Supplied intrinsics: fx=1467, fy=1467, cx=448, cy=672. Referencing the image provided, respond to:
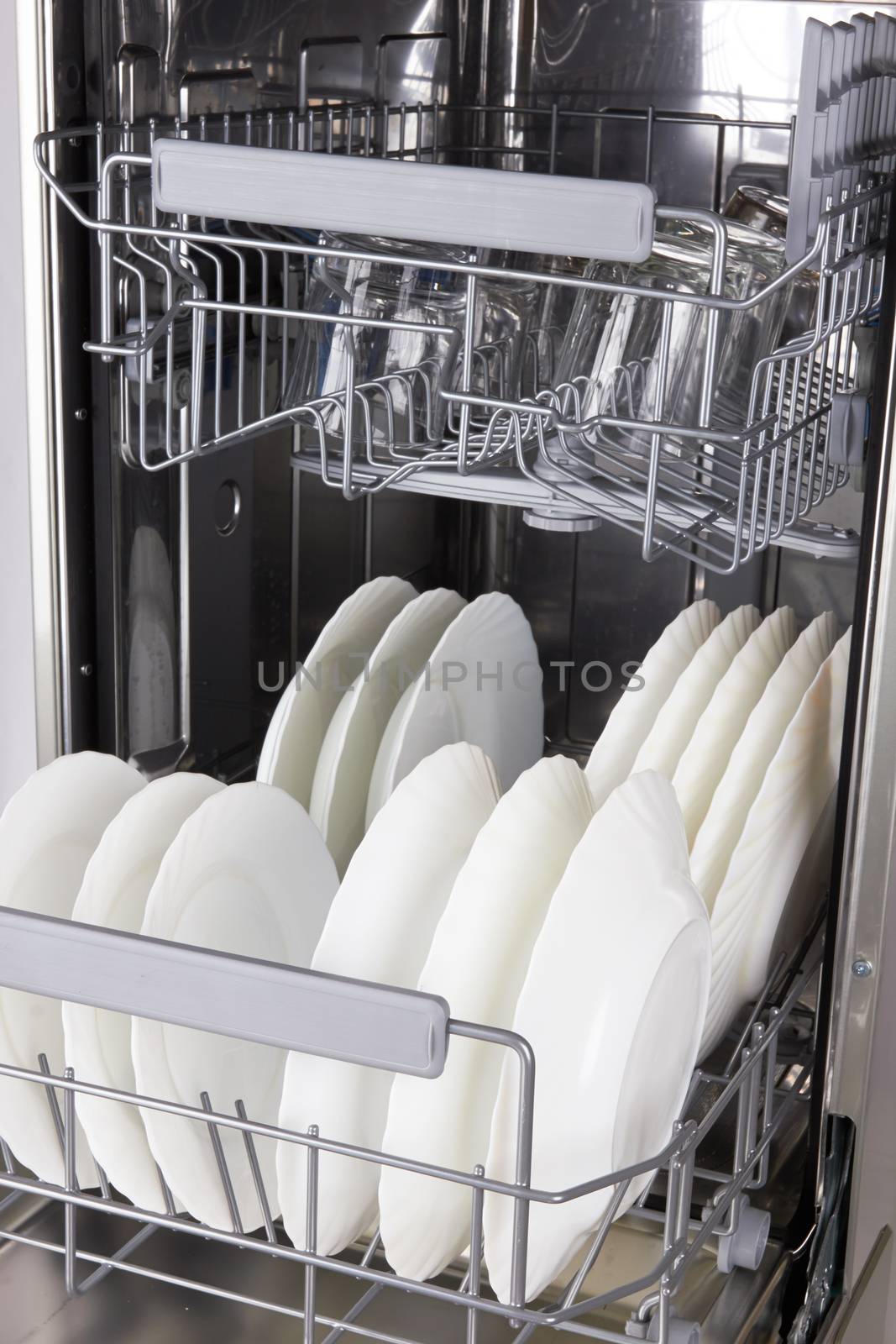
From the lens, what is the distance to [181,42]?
937mm

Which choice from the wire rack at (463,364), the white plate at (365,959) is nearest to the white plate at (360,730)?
the wire rack at (463,364)

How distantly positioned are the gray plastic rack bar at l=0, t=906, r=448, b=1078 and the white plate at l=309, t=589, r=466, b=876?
1.14 feet

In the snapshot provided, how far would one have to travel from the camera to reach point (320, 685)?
1.07 meters

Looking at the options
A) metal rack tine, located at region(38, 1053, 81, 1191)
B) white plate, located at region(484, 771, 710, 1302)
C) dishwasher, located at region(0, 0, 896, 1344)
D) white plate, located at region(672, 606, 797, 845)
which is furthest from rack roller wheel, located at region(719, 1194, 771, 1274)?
metal rack tine, located at region(38, 1053, 81, 1191)

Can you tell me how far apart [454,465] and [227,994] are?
1.28 ft

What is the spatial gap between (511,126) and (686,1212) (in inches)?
33.9

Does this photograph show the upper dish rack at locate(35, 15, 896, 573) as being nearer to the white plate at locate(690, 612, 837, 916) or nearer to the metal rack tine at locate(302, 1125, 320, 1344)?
the white plate at locate(690, 612, 837, 916)

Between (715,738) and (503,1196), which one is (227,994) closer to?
(503,1196)

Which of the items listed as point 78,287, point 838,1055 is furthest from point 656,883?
point 78,287

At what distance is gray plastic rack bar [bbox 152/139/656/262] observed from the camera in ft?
2.20

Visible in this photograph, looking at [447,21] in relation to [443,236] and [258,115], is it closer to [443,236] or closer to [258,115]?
[258,115]

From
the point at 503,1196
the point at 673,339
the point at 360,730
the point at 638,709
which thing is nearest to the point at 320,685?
the point at 360,730

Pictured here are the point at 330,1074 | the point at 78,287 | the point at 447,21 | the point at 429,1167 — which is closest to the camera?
the point at 429,1167

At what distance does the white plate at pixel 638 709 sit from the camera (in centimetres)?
99
